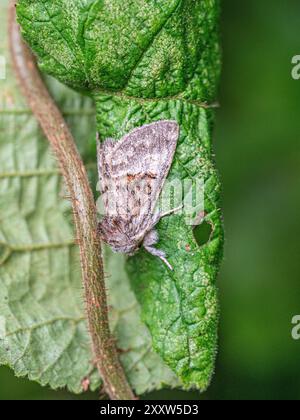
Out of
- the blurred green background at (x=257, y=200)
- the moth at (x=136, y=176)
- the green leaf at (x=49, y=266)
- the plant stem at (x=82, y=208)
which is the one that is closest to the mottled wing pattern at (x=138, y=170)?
the moth at (x=136, y=176)

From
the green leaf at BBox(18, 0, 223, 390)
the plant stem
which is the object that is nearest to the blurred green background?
the plant stem

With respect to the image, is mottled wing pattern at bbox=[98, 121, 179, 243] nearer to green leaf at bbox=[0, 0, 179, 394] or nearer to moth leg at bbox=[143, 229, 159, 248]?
moth leg at bbox=[143, 229, 159, 248]

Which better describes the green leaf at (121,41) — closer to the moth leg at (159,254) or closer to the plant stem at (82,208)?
the plant stem at (82,208)

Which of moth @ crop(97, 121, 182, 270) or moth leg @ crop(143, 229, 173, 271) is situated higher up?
moth @ crop(97, 121, 182, 270)

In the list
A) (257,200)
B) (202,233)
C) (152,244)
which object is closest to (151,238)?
(152,244)

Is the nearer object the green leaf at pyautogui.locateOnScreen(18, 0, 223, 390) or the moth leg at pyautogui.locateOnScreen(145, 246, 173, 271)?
the green leaf at pyautogui.locateOnScreen(18, 0, 223, 390)
